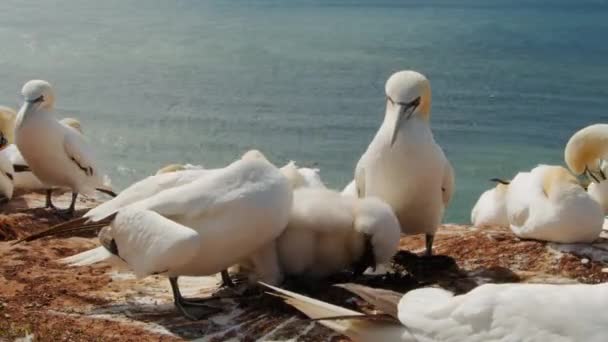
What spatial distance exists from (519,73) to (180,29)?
36.3 ft

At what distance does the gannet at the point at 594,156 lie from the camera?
8.10 meters

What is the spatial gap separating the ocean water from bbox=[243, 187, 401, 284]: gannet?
726 centimetres

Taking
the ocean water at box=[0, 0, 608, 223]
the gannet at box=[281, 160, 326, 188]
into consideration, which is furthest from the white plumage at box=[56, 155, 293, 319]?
the ocean water at box=[0, 0, 608, 223]

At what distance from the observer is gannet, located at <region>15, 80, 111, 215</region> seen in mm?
8156

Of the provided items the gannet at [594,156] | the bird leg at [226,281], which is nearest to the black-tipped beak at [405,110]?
the bird leg at [226,281]

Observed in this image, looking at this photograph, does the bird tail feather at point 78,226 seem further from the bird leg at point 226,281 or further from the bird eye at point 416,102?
the bird eye at point 416,102

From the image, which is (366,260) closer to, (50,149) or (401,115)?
(401,115)

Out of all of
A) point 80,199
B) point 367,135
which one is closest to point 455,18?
point 367,135

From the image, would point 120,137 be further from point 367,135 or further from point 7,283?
point 7,283

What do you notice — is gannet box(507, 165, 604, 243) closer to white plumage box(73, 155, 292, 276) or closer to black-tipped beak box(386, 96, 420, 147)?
black-tipped beak box(386, 96, 420, 147)

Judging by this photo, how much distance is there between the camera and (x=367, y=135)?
16906mm

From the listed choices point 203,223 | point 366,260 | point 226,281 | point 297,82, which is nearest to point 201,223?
point 203,223

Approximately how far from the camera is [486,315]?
127 inches

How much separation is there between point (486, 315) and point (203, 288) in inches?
87.9
